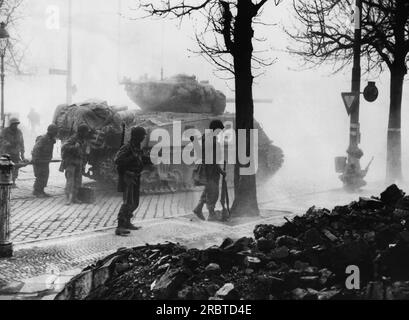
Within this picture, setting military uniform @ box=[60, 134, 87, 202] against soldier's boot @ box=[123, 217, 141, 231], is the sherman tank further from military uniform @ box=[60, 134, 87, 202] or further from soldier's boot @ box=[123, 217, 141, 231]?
soldier's boot @ box=[123, 217, 141, 231]

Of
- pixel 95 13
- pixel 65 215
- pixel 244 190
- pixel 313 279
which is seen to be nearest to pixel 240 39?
pixel 244 190

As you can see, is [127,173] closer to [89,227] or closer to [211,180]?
[89,227]

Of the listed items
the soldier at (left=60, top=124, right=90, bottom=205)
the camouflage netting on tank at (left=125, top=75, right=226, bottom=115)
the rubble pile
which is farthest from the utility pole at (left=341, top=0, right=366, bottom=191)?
the rubble pile

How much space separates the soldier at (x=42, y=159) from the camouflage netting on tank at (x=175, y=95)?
4.31 m

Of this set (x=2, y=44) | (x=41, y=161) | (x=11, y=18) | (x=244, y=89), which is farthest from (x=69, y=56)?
(x=244, y=89)

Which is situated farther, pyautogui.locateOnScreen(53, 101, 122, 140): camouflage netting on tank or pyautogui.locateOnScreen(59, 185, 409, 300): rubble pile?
pyautogui.locateOnScreen(53, 101, 122, 140): camouflage netting on tank

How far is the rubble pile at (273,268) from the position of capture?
4.52 meters

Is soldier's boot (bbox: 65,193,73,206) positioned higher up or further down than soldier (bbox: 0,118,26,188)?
further down

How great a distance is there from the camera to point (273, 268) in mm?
4969

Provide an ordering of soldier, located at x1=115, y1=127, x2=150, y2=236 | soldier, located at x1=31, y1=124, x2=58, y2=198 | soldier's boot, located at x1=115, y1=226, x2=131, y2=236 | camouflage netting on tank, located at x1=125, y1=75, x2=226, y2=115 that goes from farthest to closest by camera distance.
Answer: camouflage netting on tank, located at x1=125, y1=75, x2=226, y2=115
soldier, located at x1=31, y1=124, x2=58, y2=198
soldier, located at x1=115, y1=127, x2=150, y2=236
soldier's boot, located at x1=115, y1=226, x2=131, y2=236

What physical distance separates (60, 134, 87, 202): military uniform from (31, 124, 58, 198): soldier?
0.77 metres

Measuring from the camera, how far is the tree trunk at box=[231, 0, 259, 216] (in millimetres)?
9359

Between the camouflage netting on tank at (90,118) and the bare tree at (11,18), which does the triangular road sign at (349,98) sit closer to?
the camouflage netting on tank at (90,118)
